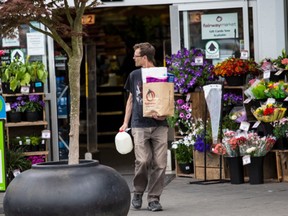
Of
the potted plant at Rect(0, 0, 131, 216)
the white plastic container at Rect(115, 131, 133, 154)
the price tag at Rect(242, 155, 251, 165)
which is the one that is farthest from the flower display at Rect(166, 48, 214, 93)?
the potted plant at Rect(0, 0, 131, 216)

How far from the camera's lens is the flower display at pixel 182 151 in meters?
12.4

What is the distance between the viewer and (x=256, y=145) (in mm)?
11336

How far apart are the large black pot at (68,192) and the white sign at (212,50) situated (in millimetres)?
6002

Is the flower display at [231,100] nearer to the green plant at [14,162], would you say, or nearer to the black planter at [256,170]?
the black planter at [256,170]

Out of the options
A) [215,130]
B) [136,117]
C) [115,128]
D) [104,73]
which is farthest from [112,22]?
[136,117]

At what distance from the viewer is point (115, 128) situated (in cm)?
1886

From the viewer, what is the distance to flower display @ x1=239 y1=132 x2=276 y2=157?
11289 mm

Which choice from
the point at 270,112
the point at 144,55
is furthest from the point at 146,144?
the point at 270,112

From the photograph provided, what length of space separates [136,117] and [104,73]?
1049cm

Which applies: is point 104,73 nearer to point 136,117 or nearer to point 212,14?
point 212,14

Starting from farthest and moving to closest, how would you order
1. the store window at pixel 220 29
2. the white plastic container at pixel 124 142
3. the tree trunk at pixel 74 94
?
the store window at pixel 220 29 → the white plastic container at pixel 124 142 → the tree trunk at pixel 74 94

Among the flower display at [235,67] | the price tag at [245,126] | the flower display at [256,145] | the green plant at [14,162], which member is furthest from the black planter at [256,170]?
the green plant at [14,162]

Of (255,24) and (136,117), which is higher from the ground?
(255,24)

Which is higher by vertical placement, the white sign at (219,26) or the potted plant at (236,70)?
the white sign at (219,26)
